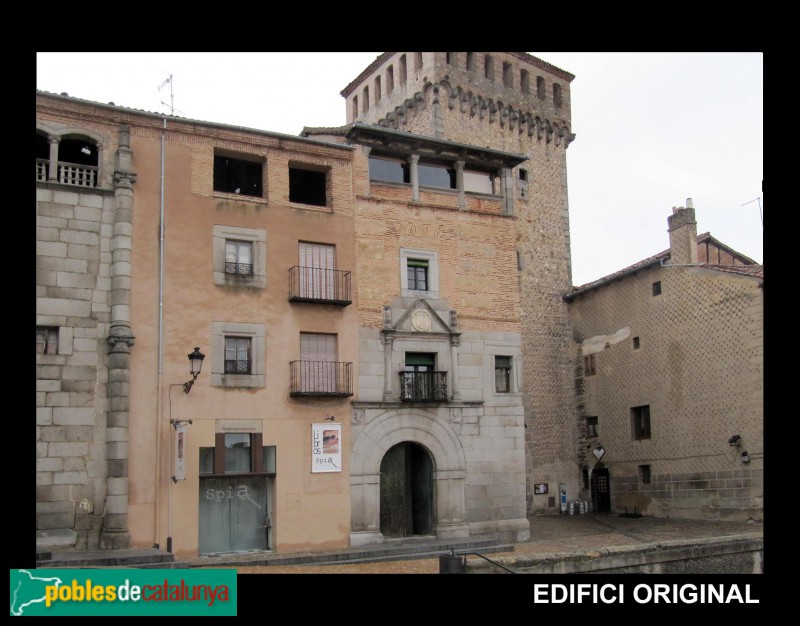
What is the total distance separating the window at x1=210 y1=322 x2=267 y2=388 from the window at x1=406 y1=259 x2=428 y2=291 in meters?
4.90

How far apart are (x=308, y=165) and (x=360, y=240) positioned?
8.55 feet

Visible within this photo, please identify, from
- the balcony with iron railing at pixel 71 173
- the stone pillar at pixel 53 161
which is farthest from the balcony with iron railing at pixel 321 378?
the stone pillar at pixel 53 161

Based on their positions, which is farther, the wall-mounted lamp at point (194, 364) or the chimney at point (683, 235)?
the chimney at point (683, 235)

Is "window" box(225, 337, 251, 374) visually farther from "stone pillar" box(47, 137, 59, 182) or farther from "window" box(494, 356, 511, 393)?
"window" box(494, 356, 511, 393)

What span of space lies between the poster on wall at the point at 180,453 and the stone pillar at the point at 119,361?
3.88ft

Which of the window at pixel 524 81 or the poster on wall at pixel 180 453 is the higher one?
the window at pixel 524 81

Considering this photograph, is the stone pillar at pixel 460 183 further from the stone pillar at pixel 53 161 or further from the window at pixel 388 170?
the stone pillar at pixel 53 161

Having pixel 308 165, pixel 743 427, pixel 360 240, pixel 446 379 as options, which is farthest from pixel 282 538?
pixel 743 427

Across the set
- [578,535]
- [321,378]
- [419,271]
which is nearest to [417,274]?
[419,271]

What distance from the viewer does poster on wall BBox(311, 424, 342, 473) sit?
24.5 m

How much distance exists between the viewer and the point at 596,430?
1490 inches

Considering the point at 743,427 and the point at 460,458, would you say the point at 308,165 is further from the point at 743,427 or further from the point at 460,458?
the point at 743,427

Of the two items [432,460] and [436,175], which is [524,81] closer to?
[436,175]

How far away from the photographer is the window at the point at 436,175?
28156mm
